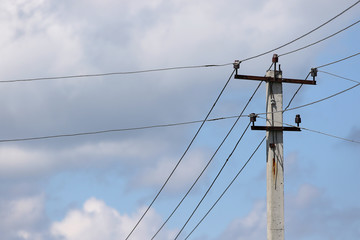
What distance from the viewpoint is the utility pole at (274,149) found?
26.5 metres

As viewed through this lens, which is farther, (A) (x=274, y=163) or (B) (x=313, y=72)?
(B) (x=313, y=72)

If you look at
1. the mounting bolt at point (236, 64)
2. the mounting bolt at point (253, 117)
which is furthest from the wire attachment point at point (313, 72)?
the mounting bolt at point (253, 117)

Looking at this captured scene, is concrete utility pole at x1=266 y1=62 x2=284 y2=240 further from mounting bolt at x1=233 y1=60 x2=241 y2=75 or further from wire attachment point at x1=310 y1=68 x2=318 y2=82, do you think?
wire attachment point at x1=310 y1=68 x2=318 y2=82

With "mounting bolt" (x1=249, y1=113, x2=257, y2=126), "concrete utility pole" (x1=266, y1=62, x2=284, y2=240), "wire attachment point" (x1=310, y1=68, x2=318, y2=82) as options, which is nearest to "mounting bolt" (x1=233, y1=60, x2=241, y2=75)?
"concrete utility pole" (x1=266, y1=62, x2=284, y2=240)

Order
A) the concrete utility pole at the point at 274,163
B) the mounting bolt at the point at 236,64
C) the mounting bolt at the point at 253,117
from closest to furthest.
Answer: the concrete utility pole at the point at 274,163 → the mounting bolt at the point at 253,117 → the mounting bolt at the point at 236,64

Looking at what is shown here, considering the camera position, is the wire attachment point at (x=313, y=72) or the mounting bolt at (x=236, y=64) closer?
the mounting bolt at (x=236, y=64)

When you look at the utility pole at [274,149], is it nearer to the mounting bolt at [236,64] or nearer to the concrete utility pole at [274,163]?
the concrete utility pole at [274,163]

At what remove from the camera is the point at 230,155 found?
28.7 m

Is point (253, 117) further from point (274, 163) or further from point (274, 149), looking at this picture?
point (274, 163)

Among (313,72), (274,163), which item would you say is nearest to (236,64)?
(313,72)

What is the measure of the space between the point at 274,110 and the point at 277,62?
1455mm

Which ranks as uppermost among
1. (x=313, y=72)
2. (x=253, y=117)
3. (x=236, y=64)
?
(x=313, y=72)

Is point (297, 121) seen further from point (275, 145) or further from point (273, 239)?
point (273, 239)

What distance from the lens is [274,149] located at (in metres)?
27.0
